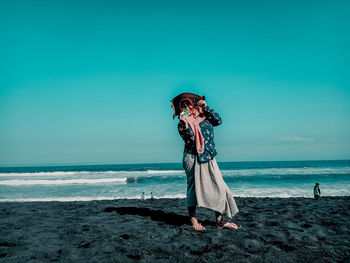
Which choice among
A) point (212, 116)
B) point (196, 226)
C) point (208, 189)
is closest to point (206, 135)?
point (212, 116)

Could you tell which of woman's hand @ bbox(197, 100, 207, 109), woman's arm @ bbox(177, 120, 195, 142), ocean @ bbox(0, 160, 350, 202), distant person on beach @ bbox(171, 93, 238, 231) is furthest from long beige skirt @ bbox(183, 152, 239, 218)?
ocean @ bbox(0, 160, 350, 202)

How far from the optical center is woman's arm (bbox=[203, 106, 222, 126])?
12.0 feet

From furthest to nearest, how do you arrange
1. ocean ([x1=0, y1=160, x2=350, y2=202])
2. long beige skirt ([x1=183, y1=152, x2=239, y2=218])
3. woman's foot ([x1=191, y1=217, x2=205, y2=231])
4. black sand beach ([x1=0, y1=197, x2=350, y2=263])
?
ocean ([x1=0, y1=160, x2=350, y2=202]) → woman's foot ([x1=191, y1=217, x2=205, y2=231]) → long beige skirt ([x1=183, y1=152, x2=239, y2=218]) → black sand beach ([x1=0, y1=197, x2=350, y2=263])

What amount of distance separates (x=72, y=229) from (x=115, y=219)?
3.18ft

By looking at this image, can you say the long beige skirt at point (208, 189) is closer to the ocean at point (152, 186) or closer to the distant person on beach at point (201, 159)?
the distant person on beach at point (201, 159)

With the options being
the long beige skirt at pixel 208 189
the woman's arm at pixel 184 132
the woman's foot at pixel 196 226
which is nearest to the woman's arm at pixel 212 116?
the woman's arm at pixel 184 132

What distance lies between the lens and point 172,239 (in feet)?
10.4

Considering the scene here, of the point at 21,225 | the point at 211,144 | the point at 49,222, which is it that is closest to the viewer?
the point at 211,144

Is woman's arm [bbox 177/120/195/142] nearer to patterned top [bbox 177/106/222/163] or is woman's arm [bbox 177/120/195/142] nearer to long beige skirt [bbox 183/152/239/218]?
patterned top [bbox 177/106/222/163]

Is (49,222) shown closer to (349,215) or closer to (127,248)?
(127,248)

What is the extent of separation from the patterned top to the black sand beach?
1140 millimetres

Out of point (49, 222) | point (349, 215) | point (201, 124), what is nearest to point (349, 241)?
point (349, 215)

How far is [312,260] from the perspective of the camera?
7.97ft

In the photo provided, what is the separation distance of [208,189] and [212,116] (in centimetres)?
112
